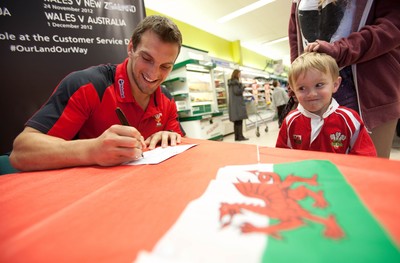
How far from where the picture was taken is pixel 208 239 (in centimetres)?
27

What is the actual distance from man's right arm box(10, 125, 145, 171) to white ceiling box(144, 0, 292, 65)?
522 cm

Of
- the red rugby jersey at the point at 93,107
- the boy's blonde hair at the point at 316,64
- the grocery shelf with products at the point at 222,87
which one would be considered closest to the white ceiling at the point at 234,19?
the grocery shelf with products at the point at 222,87

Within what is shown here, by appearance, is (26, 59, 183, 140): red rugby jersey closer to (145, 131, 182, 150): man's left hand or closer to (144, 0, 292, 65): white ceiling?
(145, 131, 182, 150): man's left hand

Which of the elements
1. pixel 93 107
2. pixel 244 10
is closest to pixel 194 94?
pixel 244 10

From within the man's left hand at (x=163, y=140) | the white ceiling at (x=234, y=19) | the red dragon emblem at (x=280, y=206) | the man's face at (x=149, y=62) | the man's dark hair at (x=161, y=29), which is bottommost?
the red dragon emblem at (x=280, y=206)

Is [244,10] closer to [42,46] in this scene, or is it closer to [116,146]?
[42,46]

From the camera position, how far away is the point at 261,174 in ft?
1.65

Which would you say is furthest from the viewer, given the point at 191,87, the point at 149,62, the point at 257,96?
the point at 257,96

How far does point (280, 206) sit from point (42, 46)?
6.67ft

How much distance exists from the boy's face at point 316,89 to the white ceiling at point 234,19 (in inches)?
195

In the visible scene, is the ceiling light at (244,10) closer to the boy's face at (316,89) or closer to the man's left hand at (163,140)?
the boy's face at (316,89)

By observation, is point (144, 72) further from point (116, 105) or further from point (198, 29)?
point (198, 29)

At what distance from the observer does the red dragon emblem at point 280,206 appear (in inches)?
11.1

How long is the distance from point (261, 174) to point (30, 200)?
1.76 ft
